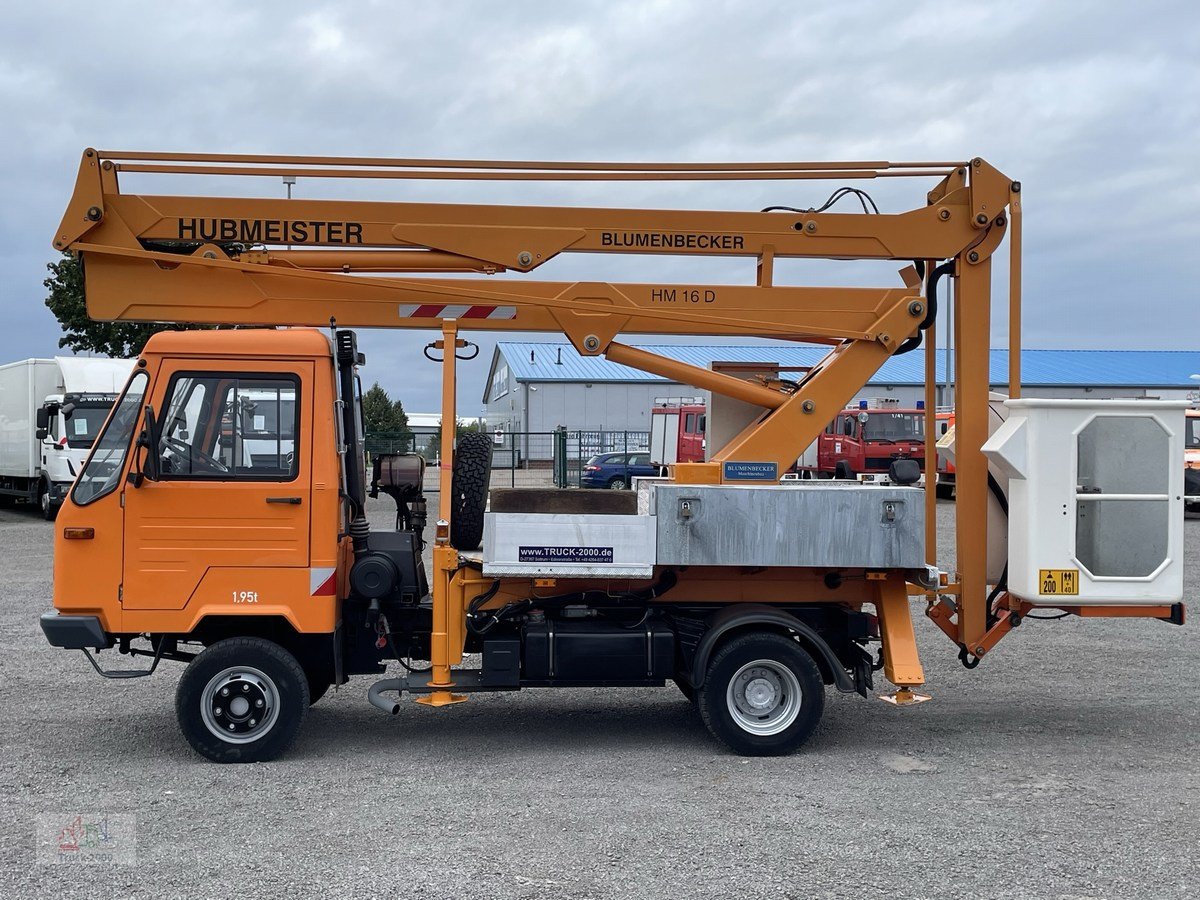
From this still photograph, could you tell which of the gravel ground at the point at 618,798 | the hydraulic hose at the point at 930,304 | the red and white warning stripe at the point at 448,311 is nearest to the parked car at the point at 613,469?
the gravel ground at the point at 618,798

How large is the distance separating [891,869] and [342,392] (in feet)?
13.5

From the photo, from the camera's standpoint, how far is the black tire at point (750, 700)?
268 inches

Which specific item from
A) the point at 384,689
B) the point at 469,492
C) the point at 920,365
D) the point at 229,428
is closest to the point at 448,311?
the point at 469,492

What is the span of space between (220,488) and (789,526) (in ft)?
10.8

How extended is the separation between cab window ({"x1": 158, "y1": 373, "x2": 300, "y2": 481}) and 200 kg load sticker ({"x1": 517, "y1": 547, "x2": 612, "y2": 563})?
55.8 inches

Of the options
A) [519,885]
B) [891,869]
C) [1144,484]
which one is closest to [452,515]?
[519,885]

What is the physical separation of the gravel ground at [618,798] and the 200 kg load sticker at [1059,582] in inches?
39.2

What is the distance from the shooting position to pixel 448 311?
7.12 m

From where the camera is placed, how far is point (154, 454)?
644 centimetres

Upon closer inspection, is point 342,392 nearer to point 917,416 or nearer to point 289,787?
point 289,787

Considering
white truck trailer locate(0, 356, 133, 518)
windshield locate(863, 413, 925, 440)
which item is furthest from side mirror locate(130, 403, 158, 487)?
windshield locate(863, 413, 925, 440)

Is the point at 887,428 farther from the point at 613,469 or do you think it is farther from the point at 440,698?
the point at 440,698

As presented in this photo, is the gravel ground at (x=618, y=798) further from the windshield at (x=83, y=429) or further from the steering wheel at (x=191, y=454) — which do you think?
the windshield at (x=83, y=429)

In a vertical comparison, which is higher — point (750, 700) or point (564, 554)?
point (564, 554)
